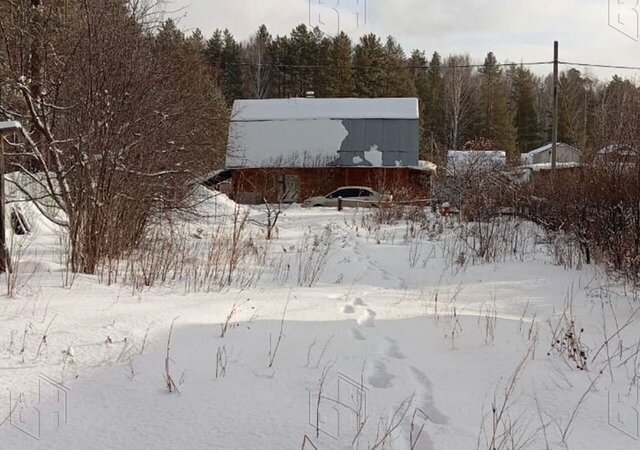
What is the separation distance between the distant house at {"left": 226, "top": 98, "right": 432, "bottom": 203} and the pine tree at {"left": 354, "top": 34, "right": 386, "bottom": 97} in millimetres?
16633

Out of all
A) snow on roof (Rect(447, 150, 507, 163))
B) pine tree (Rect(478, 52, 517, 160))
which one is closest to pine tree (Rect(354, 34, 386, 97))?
pine tree (Rect(478, 52, 517, 160))

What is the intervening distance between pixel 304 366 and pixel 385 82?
46156 mm

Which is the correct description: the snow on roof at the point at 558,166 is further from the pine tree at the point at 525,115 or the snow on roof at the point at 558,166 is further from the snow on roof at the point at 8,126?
the pine tree at the point at 525,115

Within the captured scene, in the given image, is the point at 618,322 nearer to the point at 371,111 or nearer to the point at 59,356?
the point at 59,356

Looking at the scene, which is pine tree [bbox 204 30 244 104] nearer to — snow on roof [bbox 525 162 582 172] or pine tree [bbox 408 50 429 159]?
pine tree [bbox 408 50 429 159]

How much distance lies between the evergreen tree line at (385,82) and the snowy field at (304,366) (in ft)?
132

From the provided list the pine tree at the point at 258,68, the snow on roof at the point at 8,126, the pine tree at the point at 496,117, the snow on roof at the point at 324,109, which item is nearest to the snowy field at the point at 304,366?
the snow on roof at the point at 8,126

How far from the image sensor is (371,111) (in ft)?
98.2

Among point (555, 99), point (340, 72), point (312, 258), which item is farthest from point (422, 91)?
point (312, 258)

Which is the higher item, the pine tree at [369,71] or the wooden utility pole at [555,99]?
the pine tree at [369,71]

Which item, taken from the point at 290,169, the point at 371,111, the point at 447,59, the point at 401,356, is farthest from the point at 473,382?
the point at 447,59

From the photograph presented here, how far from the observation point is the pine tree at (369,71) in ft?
153

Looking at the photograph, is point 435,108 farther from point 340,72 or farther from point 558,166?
point 558,166

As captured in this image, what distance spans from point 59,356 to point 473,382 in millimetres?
2464
